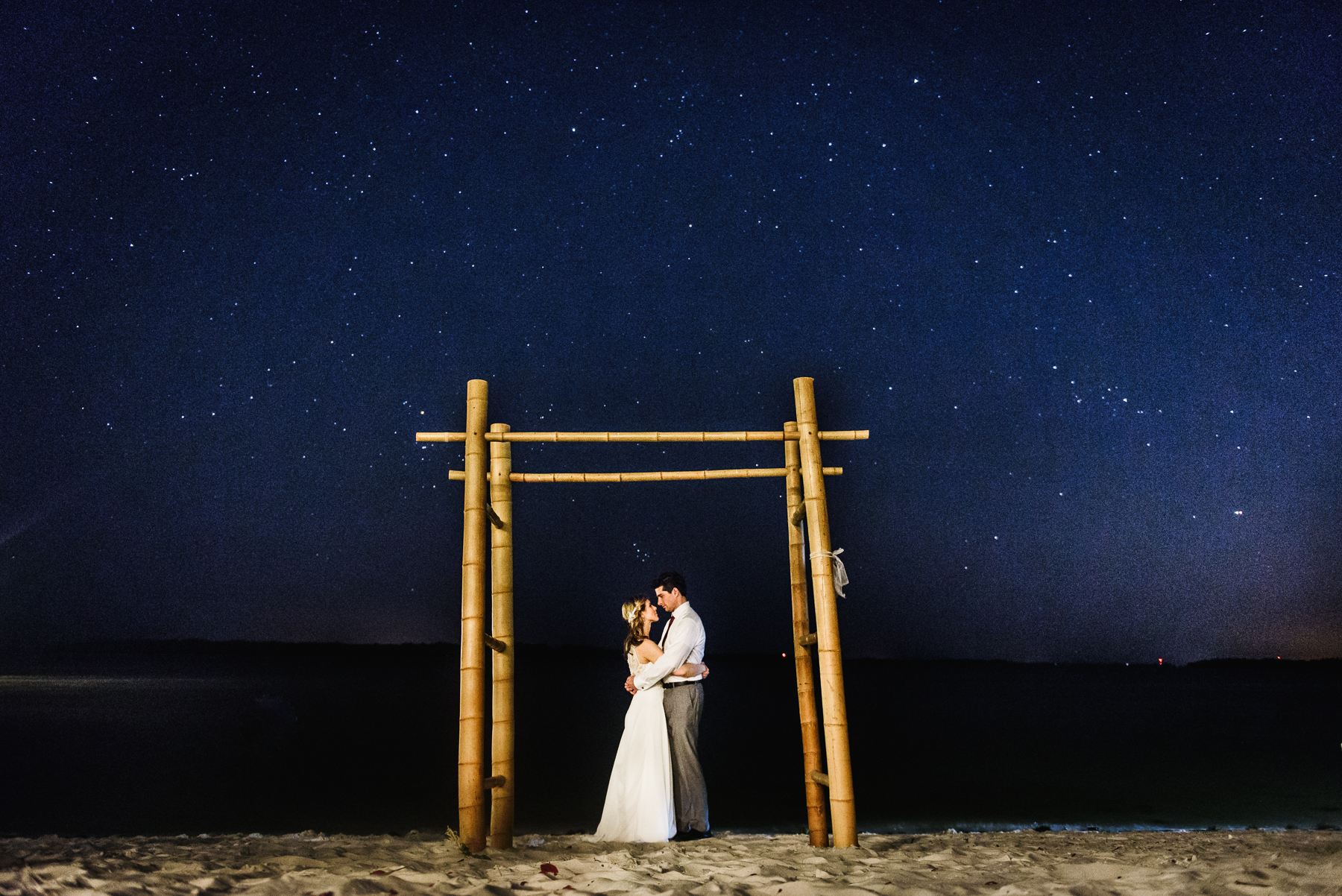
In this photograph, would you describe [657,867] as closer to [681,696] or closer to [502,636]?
[681,696]

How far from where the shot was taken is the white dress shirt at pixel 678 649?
5581mm

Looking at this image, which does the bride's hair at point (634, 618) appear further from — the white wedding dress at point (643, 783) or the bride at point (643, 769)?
the white wedding dress at point (643, 783)

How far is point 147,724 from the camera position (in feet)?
68.4

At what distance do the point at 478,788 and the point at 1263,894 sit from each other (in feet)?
13.1

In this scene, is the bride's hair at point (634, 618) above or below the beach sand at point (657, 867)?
above

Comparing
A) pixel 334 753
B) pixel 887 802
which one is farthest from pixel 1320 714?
pixel 334 753

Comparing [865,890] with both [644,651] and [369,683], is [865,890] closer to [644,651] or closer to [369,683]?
[644,651]

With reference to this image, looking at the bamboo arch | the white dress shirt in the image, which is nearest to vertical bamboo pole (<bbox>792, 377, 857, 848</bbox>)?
the bamboo arch

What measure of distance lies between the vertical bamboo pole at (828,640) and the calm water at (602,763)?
489 centimetres

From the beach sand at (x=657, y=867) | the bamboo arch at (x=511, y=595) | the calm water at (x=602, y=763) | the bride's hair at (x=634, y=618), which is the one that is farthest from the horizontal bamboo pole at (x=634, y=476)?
the calm water at (x=602, y=763)

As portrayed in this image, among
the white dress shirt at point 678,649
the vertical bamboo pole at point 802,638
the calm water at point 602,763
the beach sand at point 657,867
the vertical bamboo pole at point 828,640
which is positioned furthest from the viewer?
the calm water at point 602,763

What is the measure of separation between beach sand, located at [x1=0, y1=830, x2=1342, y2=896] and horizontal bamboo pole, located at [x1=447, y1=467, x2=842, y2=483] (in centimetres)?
223

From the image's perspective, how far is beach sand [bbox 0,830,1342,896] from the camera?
3.74 meters

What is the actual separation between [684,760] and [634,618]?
106 centimetres
